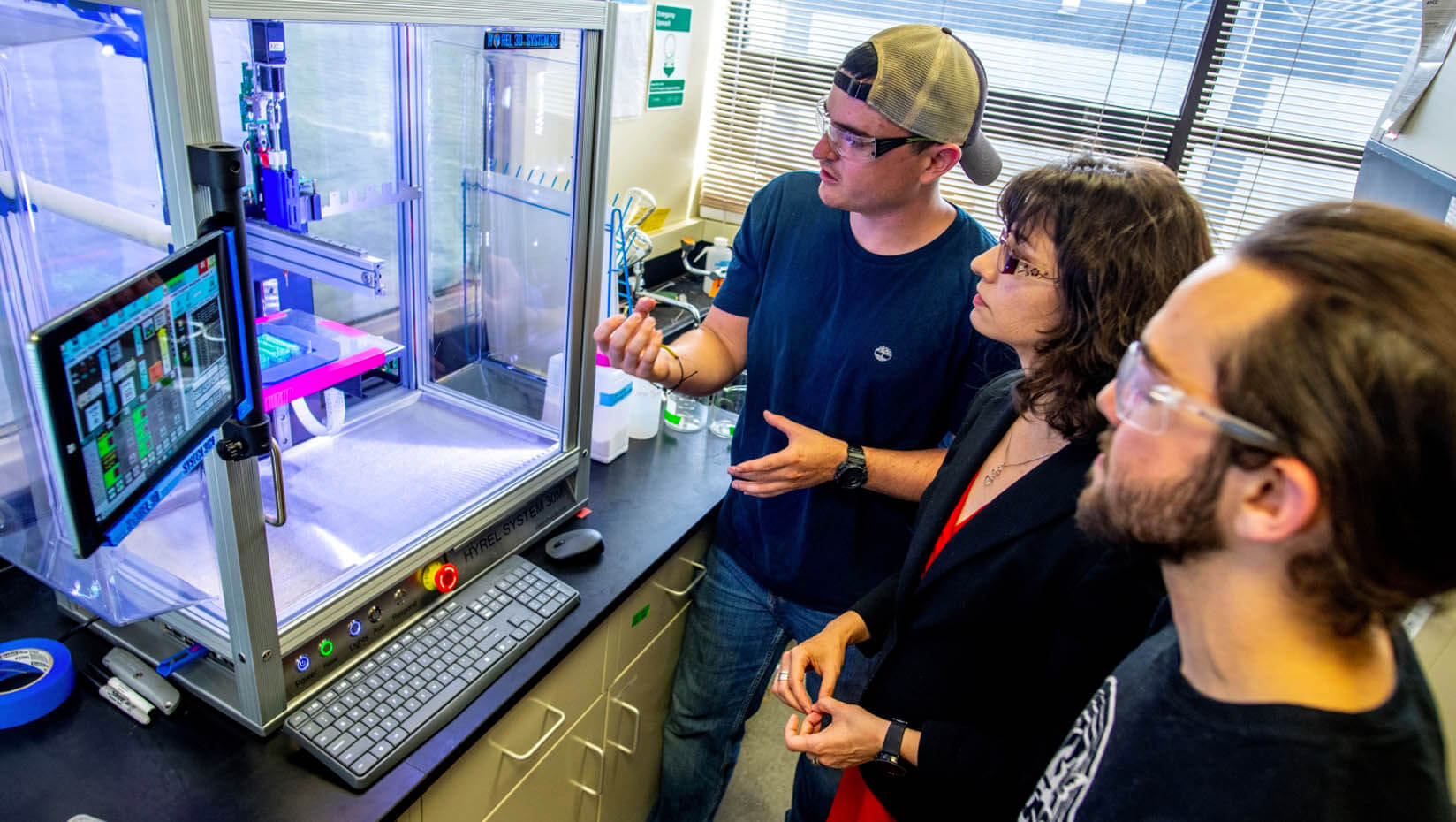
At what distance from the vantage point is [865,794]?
1.25 metres

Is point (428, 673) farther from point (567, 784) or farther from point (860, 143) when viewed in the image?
point (860, 143)

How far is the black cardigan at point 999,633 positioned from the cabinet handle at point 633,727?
1.66 ft

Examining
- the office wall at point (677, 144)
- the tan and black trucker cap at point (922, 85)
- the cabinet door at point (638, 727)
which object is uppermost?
the tan and black trucker cap at point (922, 85)

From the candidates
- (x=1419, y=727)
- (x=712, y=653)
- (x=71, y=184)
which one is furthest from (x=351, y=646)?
(x=1419, y=727)

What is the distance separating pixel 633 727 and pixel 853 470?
70cm

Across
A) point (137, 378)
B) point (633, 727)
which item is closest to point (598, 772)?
point (633, 727)

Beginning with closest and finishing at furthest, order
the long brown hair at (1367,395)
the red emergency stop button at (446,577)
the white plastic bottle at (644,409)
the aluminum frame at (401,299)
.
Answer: the long brown hair at (1367,395)
the aluminum frame at (401,299)
the red emergency stop button at (446,577)
the white plastic bottle at (644,409)

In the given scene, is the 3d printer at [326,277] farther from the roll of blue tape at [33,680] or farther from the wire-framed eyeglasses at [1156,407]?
the wire-framed eyeglasses at [1156,407]

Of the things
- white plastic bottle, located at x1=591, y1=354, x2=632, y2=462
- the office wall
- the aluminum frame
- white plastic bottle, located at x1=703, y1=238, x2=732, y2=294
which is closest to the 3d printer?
the aluminum frame

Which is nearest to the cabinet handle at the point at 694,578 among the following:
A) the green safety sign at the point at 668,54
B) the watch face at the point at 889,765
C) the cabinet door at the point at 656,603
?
the cabinet door at the point at 656,603

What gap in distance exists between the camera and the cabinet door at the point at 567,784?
4.29 feet

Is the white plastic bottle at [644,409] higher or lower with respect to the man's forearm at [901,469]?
lower

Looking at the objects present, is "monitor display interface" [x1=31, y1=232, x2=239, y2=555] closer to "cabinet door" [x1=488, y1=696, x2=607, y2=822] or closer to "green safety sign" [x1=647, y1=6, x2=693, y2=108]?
"cabinet door" [x1=488, y1=696, x2=607, y2=822]

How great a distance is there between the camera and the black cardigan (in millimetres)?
930
